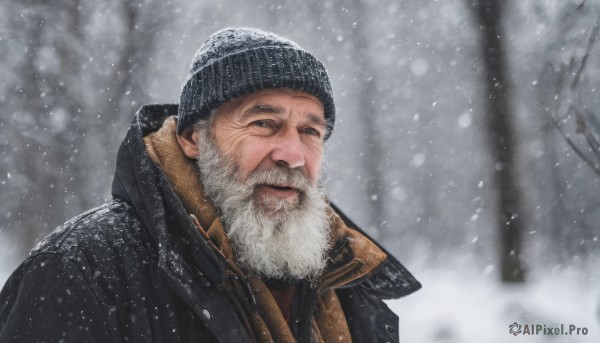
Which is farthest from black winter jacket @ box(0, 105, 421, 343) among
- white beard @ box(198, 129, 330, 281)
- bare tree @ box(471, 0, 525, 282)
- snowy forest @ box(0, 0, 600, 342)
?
bare tree @ box(471, 0, 525, 282)

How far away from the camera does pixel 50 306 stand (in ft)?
5.09

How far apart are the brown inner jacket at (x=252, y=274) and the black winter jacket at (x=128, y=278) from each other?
0.29 ft

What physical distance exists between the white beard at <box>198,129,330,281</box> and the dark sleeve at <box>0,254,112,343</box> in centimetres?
66

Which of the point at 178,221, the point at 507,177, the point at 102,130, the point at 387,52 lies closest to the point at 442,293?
the point at 507,177

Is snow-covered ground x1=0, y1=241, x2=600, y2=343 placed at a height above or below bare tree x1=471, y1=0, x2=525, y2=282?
below

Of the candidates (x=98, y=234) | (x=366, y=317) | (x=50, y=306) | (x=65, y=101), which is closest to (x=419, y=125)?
(x=65, y=101)

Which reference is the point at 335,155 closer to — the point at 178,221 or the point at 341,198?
the point at 341,198

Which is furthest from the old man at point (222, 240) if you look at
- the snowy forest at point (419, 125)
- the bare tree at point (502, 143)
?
the bare tree at point (502, 143)

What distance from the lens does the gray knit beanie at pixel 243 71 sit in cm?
228

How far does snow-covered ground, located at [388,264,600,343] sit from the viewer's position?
7.45 m

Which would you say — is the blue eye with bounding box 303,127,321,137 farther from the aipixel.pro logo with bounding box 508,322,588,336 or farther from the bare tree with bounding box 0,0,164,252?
the bare tree with bounding box 0,0,164,252

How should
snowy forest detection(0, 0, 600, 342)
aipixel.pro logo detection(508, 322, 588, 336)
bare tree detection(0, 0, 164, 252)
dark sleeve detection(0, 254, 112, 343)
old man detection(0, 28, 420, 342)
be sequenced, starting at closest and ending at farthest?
dark sleeve detection(0, 254, 112, 343) < old man detection(0, 28, 420, 342) < aipixel.pro logo detection(508, 322, 588, 336) < snowy forest detection(0, 0, 600, 342) < bare tree detection(0, 0, 164, 252)

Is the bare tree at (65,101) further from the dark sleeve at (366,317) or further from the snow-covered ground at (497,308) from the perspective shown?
the dark sleeve at (366,317)

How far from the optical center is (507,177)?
29.1 feet
